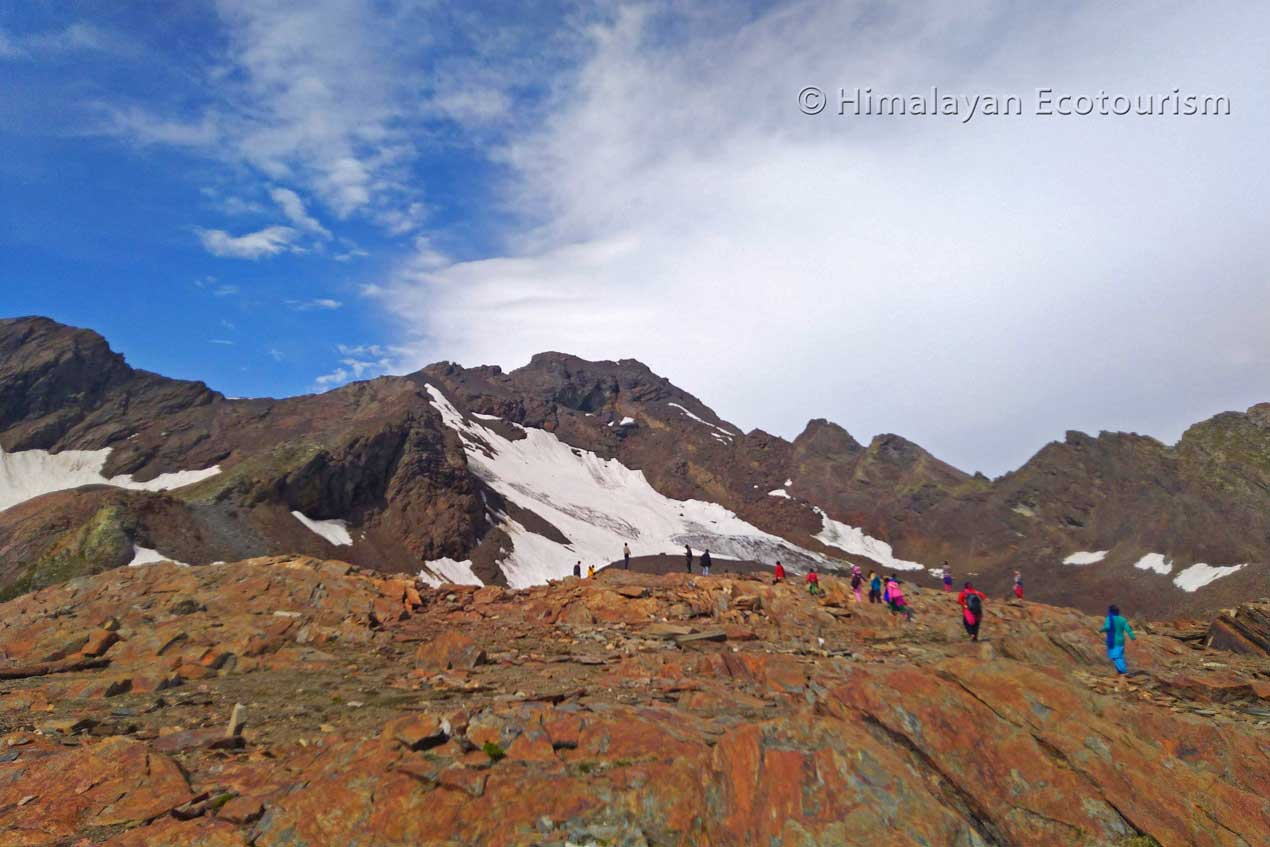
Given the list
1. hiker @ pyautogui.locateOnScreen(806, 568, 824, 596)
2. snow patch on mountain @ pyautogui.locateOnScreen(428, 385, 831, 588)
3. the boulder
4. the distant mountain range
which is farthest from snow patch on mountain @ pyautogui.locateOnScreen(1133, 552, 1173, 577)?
the boulder

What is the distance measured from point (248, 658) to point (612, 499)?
10753 cm

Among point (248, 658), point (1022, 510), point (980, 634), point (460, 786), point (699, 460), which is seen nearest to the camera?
point (460, 786)

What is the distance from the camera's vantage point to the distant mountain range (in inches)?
2419

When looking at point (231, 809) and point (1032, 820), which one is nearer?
point (1032, 820)

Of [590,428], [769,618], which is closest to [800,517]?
[590,428]

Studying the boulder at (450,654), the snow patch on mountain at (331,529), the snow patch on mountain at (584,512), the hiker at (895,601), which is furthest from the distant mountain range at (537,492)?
the hiker at (895,601)

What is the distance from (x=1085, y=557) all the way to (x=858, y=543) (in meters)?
37.3

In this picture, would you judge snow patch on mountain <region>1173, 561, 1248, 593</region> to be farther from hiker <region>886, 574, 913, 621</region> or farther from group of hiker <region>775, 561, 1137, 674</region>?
hiker <region>886, 574, 913, 621</region>

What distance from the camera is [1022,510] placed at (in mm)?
105562

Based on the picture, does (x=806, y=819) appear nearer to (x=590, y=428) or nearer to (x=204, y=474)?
(x=204, y=474)

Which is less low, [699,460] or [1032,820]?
[699,460]

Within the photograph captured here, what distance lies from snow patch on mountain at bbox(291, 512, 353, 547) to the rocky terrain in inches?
2237

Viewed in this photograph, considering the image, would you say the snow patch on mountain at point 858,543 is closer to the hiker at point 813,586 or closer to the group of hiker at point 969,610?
the group of hiker at point 969,610

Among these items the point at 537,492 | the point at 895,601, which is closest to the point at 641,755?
the point at 895,601
